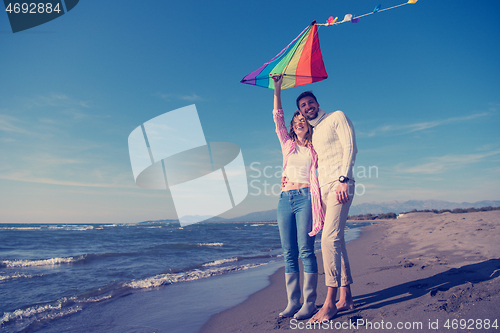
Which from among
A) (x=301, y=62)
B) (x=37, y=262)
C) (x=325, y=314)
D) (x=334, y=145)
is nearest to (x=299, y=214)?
(x=334, y=145)

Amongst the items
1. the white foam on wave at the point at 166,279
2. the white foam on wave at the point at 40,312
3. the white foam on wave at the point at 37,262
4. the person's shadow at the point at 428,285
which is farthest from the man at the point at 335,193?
the white foam on wave at the point at 37,262

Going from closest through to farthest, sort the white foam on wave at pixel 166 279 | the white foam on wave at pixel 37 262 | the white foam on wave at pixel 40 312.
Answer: the white foam on wave at pixel 40 312, the white foam on wave at pixel 166 279, the white foam on wave at pixel 37 262

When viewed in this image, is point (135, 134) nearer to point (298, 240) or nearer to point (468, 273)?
point (298, 240)

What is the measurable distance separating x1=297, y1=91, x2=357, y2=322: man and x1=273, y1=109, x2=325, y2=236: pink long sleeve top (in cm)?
5

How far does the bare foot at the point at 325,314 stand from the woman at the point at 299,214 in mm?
118

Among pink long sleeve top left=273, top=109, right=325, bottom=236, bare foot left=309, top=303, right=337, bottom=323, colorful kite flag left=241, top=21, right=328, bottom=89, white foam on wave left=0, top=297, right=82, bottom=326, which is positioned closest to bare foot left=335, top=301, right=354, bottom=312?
bare foot left=309, top=303, right=337, bottom=323

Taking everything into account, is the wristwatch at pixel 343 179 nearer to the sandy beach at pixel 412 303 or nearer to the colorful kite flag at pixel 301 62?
the sandy beach at pixel 412 303

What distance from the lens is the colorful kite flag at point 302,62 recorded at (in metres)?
2.52

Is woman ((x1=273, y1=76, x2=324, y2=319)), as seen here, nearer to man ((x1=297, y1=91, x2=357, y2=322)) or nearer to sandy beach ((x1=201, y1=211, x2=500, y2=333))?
man ((x1=297, y1=91, x2=357, y2=322))

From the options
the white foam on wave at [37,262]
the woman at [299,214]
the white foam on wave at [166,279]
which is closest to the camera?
the woman at [299,214]

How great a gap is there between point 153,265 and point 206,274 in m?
2.19

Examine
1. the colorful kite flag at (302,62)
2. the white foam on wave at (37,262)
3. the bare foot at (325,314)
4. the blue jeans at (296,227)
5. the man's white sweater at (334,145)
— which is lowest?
the white foam on wave at (37,262)

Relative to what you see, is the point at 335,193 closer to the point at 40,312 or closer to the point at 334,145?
the point at 334,145

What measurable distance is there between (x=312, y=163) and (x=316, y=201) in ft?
1.13
